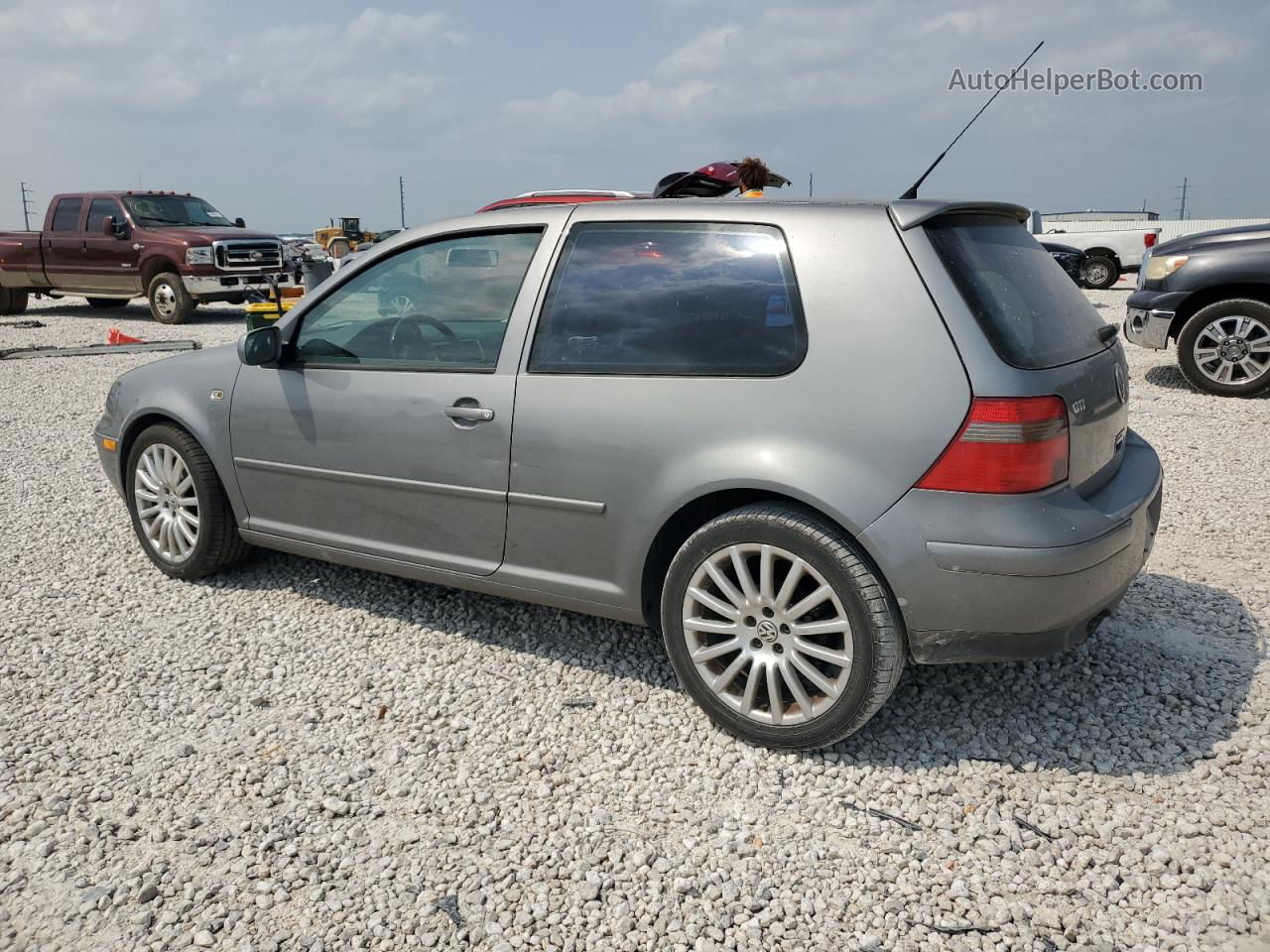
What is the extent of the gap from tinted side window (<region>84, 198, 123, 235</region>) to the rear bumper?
17598mm

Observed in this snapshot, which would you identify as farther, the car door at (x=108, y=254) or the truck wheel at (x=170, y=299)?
the car door at (x=108, y=254)

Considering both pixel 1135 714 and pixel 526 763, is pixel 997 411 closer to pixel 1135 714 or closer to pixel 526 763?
pixel 1135 714

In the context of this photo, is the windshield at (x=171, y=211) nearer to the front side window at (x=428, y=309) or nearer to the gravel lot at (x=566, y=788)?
the gravel lot at (x=566, y=788)

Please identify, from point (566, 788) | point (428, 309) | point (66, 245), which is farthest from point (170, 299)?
point (566, 788)

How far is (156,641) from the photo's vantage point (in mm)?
3959

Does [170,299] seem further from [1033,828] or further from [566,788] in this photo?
[1033,828]

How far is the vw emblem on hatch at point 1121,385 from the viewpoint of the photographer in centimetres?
332

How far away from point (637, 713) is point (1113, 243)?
75.0 ft

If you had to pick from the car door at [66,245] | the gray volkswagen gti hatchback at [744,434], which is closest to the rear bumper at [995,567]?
the gray volkswagen gti hatchback at [744,434]

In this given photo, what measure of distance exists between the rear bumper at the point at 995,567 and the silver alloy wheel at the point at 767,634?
9.4 inches

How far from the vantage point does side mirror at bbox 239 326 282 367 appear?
3863 mm

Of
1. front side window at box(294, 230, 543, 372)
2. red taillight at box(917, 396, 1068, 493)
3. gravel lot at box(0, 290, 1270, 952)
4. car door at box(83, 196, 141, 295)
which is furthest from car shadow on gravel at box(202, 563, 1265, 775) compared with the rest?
car door at box(83, 196, 141, 295)

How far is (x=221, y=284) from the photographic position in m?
16.0

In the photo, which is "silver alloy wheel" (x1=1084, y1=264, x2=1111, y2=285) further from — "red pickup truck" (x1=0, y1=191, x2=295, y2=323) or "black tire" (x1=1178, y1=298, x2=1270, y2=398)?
"red pickup truck" (x1=0, y1=191, x2=295, y2=323)
